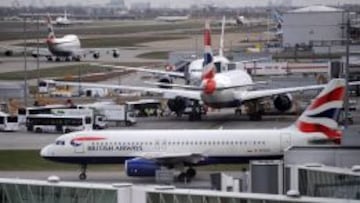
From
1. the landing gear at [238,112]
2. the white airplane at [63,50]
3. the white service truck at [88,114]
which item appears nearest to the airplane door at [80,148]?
the white service truck at [88,114]

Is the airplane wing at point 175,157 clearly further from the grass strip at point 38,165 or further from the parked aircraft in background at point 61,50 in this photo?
the parked aircraft in background at point 61,50

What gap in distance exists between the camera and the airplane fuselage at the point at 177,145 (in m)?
48.9

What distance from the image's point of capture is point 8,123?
7556 centimetres

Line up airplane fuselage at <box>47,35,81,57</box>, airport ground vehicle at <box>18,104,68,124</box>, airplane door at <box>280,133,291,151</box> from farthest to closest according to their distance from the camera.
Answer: airplane fuselage at <box>47,35,81,57</box>, airport ground vehicle at <box>18,104,68,124</box>, airplane door at <box>280,133,291,151</box>

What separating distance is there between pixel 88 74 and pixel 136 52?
3618 cm

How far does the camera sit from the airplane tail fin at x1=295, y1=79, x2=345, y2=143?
49469 millimetres

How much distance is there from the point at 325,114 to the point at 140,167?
8.15m

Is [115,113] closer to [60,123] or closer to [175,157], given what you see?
[60,123]

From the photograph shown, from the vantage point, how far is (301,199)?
22.3 m

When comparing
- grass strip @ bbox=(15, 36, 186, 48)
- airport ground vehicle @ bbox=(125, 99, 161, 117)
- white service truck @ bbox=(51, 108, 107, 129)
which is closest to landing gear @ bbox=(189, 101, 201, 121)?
airport ground vehicle @ bbox=(125, 99, 161, 117)

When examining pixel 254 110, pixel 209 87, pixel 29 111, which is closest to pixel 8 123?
pixel 29 111

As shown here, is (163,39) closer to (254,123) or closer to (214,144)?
(254,123)

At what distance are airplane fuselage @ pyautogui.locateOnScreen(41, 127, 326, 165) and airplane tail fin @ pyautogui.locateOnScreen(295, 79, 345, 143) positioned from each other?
0.41 m

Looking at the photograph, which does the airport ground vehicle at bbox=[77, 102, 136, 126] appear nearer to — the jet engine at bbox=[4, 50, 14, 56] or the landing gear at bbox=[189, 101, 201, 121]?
the landing gear at bbox=[189, 101, 201, 121]
